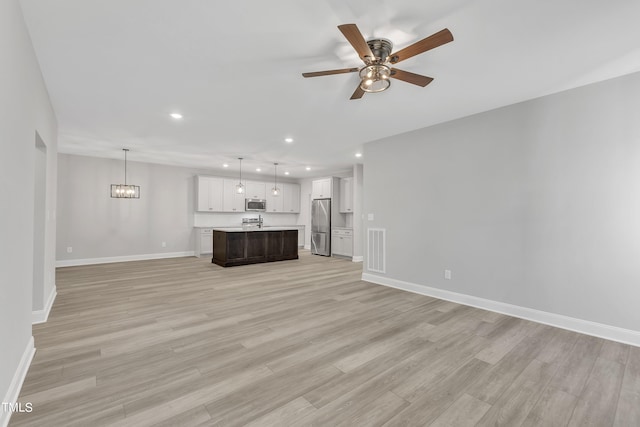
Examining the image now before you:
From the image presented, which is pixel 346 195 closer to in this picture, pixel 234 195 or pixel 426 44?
pixel 234 195

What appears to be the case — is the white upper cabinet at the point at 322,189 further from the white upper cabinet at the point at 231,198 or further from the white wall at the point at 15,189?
the white wall at the point at 15,189

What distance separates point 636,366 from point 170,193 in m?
9.07

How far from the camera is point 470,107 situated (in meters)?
3.59

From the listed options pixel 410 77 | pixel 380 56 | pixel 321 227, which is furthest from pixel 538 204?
pixel 321 227

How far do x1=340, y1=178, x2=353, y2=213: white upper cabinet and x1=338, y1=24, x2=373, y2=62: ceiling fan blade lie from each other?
258 inches

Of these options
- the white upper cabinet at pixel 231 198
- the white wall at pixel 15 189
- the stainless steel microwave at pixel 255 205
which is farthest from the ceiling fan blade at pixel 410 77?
the stainless steel microwave at pixel 255 205

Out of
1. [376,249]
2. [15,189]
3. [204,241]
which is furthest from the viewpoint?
[204,241]

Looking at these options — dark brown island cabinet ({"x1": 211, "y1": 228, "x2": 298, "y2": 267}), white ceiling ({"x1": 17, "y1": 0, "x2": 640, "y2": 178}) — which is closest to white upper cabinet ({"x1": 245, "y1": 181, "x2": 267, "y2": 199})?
dark brown island cabinet ({"x1": 211, "y1": 228, "x2": 298, "y2": 267})

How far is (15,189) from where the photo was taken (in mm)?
1875

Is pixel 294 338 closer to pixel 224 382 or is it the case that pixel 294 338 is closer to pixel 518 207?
pixel 224 382

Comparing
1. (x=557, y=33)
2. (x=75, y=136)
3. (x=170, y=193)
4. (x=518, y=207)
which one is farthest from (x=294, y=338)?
(x=170, y=193)

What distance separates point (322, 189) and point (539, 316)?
644 centimetres

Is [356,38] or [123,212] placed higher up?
[356,38]

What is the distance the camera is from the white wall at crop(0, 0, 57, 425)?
5.28ft
